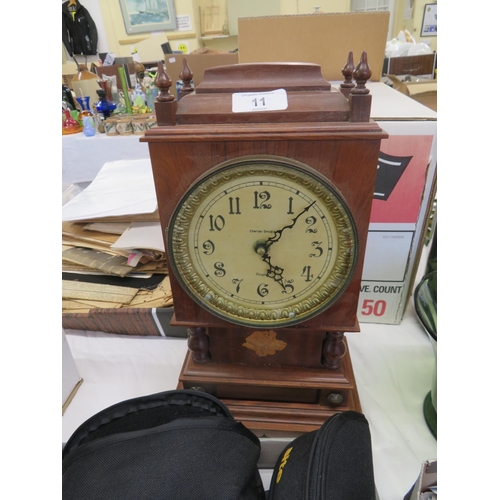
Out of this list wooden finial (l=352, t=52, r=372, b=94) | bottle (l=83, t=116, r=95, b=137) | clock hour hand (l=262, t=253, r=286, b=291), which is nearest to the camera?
wooden finial (l=352, t=52, r=372, b=94)

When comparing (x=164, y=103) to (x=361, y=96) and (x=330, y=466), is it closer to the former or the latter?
(x=361, y=96)

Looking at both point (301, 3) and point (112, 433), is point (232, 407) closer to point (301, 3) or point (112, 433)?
point (112, 433)

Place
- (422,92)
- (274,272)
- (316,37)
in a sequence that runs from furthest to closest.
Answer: (422,92), (316,37), (274,272)

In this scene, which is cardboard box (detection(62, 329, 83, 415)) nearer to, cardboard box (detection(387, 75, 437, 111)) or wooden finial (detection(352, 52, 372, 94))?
wooden finial (detection(352, 52, 372, 94))

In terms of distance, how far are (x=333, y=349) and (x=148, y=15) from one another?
445 cm

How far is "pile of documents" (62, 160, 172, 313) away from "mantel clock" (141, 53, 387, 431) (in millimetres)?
300

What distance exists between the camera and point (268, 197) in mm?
488

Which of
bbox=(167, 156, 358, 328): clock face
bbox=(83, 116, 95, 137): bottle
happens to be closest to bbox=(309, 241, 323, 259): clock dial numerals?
bbox=(167, 156, 358, 328): clock face

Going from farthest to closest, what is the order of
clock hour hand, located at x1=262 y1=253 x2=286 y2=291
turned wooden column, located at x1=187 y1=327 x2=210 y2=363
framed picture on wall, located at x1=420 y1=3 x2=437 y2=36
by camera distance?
1. framed picture on wall, located at x1=420 y1=3 x2=437 y2=36
2. turned wooden column, located at x1=187 y1=327 x2=210 y2=363
3. clock hour hand, located at x1=262 y1=253 x2=286 y2=291

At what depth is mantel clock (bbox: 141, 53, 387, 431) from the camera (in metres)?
0.46

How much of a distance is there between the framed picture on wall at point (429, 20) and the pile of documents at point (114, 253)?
12.7ft

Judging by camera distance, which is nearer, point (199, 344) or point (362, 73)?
point (362, 73)

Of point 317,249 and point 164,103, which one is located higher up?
point 164,103

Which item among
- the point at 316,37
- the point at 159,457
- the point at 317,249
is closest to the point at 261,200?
the point at 317,249
